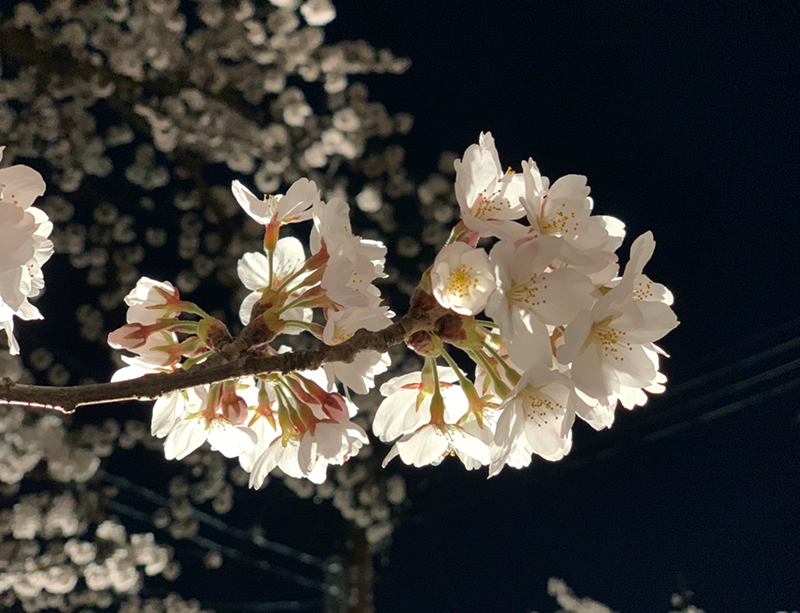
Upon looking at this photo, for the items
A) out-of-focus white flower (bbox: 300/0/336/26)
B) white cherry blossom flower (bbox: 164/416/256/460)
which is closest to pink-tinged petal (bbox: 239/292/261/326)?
white cherry blossom flower (bbox: 164/416/256/460)

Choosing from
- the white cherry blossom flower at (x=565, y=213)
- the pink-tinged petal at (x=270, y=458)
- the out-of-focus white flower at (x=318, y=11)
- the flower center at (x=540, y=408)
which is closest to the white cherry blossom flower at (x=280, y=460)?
the pink-tinged petal at (x=270, y=458)

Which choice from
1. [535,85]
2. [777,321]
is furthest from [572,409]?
[777,321]

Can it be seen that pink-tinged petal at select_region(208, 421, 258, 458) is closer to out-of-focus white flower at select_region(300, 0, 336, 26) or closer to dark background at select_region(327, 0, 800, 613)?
dark background at select_region(327, 0, 800, 613)

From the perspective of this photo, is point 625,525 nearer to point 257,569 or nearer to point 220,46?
point 257,569

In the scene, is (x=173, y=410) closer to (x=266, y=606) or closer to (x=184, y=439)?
(x=184, y=439)

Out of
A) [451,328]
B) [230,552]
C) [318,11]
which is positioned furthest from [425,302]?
[230,552]

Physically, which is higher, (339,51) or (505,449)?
(339,51)
